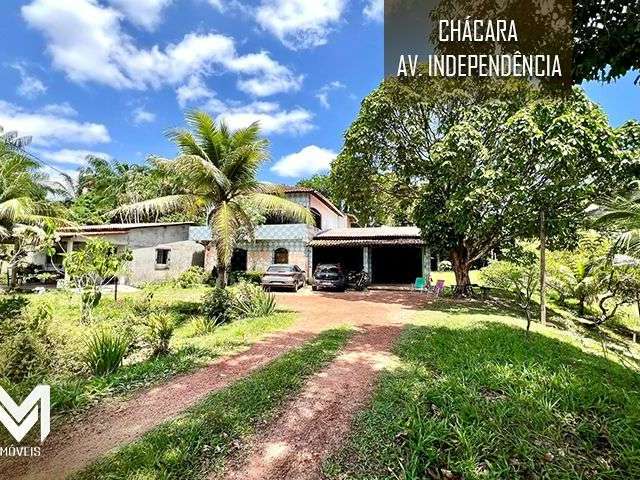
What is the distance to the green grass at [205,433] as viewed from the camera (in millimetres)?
3535

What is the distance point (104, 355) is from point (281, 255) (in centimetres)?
1844

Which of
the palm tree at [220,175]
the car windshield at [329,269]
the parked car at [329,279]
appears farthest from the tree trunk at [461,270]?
the palm tree at [220,175]

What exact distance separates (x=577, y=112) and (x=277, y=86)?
37.0 feet

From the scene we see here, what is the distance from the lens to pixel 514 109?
47.9ft

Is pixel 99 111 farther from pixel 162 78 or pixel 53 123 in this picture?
pixel 162 78

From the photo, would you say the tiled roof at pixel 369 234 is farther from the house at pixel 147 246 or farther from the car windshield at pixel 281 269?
the house at pixel 147 246

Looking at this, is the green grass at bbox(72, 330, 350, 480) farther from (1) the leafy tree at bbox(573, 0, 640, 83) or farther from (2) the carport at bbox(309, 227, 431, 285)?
(2) the carport at bbox(309, 227, 431, 285)

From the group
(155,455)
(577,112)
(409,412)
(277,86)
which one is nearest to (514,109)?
(577,112)

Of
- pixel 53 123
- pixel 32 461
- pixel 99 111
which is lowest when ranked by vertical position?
pixel 32 461

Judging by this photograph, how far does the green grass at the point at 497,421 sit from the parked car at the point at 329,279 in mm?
13953

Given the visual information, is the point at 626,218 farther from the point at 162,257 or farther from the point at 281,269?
the point at 162,257

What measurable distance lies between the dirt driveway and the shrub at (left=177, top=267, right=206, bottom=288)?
14603mm

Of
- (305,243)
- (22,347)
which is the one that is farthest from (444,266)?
(22,347)

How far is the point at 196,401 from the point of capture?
517 cm
